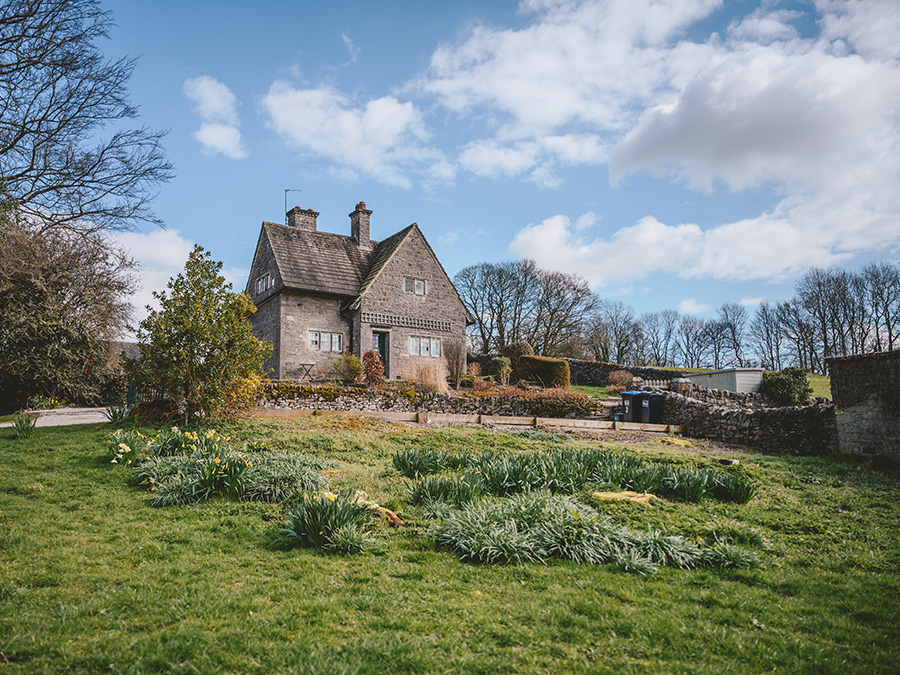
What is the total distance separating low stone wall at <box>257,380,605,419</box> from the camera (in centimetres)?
1534

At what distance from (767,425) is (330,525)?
1279cm

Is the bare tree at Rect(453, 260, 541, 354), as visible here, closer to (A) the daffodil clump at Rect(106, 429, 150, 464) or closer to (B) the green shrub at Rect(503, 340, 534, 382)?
(B) the green shrub at Rect(503, 340, 534, 382)

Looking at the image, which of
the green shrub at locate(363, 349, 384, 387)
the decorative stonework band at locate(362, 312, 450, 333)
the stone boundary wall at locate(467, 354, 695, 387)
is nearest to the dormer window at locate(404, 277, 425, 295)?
the decorative stonework band at locate(362, 312, 450, 333)

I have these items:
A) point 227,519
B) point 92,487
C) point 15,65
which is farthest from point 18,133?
point 227,519

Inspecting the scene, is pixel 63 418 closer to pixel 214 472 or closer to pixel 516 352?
pixel 214 472

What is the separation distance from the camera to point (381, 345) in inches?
1014

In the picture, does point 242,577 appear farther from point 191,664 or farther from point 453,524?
point 453,524

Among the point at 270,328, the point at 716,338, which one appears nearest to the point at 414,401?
the point at 270,328

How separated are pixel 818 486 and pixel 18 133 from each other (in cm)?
1844

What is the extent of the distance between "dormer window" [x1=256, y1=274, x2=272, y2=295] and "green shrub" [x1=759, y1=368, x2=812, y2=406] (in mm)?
23044

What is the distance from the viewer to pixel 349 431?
38.3 ft

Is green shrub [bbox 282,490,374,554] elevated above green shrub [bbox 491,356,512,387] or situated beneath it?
situated beneath

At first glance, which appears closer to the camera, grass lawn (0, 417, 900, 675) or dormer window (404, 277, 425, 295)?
grass lawn (0, 417, 900, 675)

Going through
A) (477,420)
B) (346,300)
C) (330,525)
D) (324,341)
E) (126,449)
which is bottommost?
(330,525)
